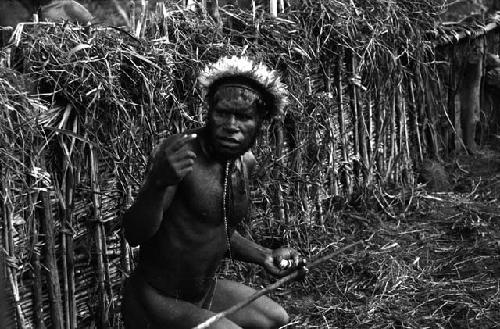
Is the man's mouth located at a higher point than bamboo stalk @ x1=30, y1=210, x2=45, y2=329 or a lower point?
higher

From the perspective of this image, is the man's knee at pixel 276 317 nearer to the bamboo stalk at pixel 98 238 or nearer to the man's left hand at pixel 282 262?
the man's left hand at pixel 282 262

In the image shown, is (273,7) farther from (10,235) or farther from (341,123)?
(10,235)

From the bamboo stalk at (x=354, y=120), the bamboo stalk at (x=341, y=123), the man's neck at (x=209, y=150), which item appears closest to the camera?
the man's neck at (x=209, y=150)

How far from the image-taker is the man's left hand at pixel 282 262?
306cm

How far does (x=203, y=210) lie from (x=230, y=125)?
1.13 feet

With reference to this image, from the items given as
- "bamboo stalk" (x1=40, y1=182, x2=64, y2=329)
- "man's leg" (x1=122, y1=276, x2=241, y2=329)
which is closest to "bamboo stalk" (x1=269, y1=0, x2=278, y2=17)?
"bamboo stalk" (x1=40, y1=182, x2=64, y2=329)

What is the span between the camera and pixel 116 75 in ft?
12.4

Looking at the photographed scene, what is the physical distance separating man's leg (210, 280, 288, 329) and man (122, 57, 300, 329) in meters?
0.09

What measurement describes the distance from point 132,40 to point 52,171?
840 mm

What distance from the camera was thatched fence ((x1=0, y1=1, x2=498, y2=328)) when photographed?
11.3 feet

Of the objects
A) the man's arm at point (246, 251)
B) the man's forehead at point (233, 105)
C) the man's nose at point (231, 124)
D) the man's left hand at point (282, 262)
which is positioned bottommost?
the man's left hand at point (282, 262)

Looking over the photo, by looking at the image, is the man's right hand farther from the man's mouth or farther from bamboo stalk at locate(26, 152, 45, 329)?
bamboo stalk at locate(26, 152, 45, 329)

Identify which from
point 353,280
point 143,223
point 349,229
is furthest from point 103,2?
point 143,223

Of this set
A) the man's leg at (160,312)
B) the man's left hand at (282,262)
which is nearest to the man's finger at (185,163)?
the man's leg at (160,312)
